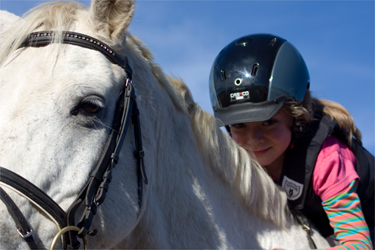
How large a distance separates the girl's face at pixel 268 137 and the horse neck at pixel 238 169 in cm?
29

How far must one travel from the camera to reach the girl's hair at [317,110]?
3.89m

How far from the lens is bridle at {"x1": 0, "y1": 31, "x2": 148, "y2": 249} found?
1867 mm

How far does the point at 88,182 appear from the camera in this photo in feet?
6.93

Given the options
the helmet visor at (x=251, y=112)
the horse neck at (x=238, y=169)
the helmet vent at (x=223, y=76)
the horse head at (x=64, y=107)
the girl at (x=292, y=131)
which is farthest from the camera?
the helmet vent at (x=223, y=76)

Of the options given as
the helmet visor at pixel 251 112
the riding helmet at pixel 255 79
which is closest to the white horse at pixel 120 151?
the helmet visor at pixel 251 112

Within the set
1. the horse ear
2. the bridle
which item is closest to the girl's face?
the bridle

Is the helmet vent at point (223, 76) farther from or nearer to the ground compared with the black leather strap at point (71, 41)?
A: nearer to the ground

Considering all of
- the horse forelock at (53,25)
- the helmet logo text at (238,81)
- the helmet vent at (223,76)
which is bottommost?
the helmet logo text at (238,81)

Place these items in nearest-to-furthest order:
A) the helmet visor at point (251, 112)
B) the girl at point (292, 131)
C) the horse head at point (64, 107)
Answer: the horse head at point (64, 107) → the girl at point (292, 131) → the helmet visor at point (251, 112)

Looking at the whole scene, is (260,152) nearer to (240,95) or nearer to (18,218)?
(240,95)

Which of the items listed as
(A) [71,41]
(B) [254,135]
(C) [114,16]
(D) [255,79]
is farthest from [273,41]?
(A) [71,41]

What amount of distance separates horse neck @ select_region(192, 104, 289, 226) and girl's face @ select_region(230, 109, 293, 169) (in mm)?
288

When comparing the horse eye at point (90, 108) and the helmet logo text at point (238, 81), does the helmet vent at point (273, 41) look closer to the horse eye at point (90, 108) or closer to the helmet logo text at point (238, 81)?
the helmet logo text at point (238, 81)

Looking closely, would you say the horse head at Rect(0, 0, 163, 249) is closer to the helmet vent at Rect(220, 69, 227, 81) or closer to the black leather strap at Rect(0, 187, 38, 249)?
the black leather strap at Rect(0, 187, 38, 249)
